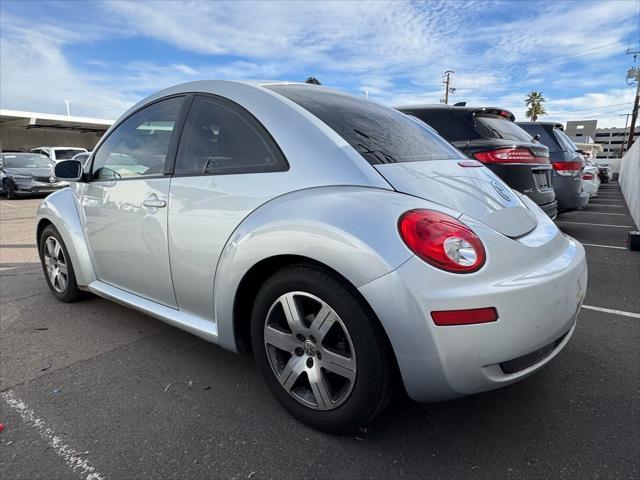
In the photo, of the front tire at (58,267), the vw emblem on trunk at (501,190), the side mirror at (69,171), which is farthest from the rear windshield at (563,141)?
the front tire at (58,267)

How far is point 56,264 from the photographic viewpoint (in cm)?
366

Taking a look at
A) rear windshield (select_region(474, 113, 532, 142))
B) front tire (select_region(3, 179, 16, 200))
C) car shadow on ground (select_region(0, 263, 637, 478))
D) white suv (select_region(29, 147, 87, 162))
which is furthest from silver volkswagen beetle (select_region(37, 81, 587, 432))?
white suv (select_region(29, 147, 87, 162))

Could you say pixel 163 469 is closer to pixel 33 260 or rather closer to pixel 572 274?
pixel 572 274

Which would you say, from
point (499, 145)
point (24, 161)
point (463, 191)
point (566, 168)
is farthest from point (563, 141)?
point (24, 161)

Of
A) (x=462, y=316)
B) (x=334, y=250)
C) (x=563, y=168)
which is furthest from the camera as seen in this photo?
(x=563, y=168)

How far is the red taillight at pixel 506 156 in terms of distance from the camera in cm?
464

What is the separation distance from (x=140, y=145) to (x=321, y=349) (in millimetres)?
1856

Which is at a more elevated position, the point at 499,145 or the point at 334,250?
the point at 499,145

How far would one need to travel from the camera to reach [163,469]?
178cm

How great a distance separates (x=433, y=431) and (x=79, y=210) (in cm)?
282

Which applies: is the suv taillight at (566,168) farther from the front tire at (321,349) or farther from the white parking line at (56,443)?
the white parking line at (56,443)

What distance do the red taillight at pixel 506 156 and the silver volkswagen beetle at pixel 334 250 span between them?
2.24 meters

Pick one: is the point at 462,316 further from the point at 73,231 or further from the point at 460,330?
the point at 73,231

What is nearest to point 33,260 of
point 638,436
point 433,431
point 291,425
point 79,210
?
point 79,210
